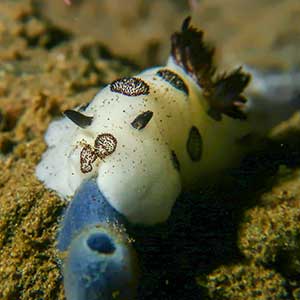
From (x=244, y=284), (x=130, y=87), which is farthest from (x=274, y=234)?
(x=130, y=87)

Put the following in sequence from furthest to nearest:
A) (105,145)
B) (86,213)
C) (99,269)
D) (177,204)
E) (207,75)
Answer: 1. (207,75)
2. (177,204)
3. (105,145)
4. (86,213)
5. (99,269)

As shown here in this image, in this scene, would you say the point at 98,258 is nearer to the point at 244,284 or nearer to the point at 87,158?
the point at 87,158

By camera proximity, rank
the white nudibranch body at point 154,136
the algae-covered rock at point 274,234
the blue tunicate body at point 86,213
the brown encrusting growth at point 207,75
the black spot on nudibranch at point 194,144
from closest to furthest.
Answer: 1. the blue tunicate body at point 86,213
2. the white nudibranch body at point 154,136
3. the algae-covered rock at point 274,234
4. the black spot on nudibranch at point 194,144
5. the brown encrusting growth at point 207,75

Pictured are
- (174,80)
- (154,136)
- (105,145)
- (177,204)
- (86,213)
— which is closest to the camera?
(86,213)

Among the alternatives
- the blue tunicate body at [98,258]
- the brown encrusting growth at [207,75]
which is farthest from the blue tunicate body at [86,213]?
the brown encrusting growth at [207,75]

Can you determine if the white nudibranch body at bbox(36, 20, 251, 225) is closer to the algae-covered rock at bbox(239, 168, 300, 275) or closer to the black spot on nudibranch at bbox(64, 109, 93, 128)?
the black spot on nudibranch at bbox(64, 109, 93, 128)

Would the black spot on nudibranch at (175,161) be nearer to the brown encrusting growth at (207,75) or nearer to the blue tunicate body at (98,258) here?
the blue tunicate body at (98,258)

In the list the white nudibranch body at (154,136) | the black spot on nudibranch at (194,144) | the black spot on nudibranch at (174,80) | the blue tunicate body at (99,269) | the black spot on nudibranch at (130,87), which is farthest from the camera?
the black spot on nudibranch at (174,80)

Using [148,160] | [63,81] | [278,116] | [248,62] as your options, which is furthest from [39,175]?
[248,62]
